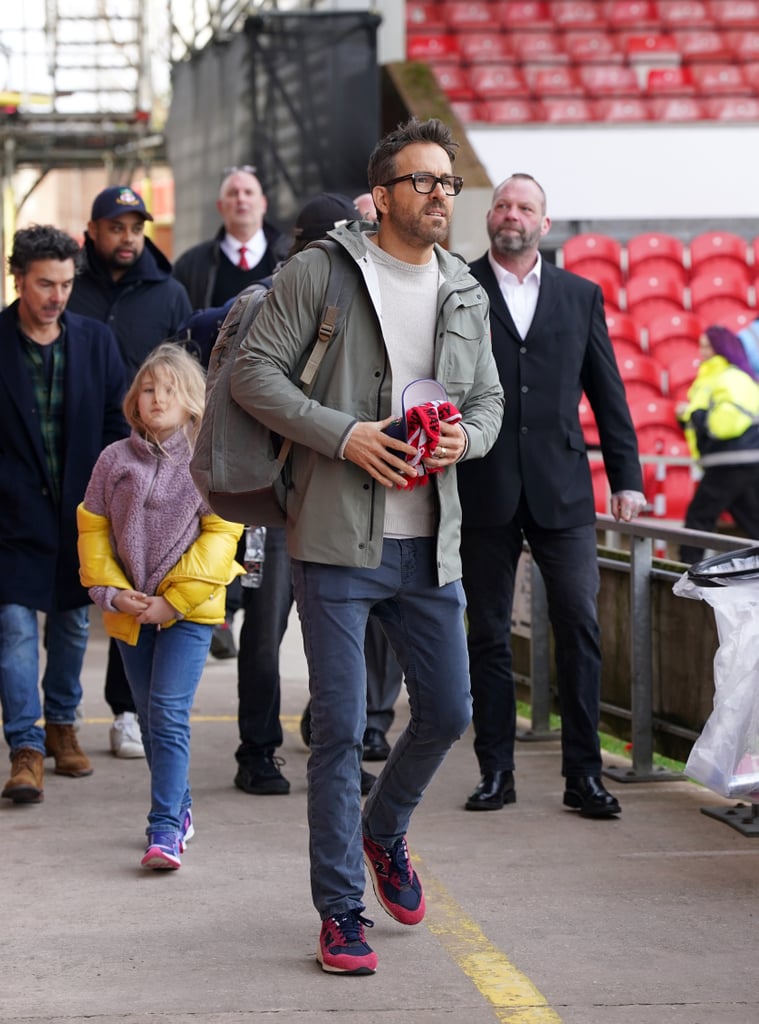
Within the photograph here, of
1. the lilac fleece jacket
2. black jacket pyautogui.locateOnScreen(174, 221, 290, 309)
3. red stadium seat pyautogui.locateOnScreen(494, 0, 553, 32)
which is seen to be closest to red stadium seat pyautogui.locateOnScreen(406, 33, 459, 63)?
red stadium seat pyautogui.locateOnScreen(494, 0, 553, 32)

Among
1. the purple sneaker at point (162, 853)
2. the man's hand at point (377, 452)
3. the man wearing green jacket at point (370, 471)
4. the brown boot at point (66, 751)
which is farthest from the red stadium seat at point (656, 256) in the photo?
the man's hand at point (377, 452)

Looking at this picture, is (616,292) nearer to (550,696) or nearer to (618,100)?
(618,100)

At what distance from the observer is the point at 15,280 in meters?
6.29

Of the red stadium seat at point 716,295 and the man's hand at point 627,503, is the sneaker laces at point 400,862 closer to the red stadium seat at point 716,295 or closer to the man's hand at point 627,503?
the man's hand at point 627,503

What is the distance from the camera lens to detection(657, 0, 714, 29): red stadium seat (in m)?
18.8

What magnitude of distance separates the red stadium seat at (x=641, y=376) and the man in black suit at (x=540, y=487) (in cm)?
815

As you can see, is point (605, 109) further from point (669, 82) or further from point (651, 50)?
point (651, 50)

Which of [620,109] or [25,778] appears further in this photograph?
[620,109]

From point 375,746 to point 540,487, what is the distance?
1.44m

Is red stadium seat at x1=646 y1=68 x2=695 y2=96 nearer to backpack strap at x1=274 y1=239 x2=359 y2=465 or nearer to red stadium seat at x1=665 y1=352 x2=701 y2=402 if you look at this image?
red stadium seat at x1=665 y1=352 x2=701 y2=402

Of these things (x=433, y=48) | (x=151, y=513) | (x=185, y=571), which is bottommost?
(x=185, y=571)

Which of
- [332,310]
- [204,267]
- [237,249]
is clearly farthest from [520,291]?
[204,267]

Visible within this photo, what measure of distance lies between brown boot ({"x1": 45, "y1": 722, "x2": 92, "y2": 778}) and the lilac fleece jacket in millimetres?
1328

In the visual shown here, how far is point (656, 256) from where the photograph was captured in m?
15.5
